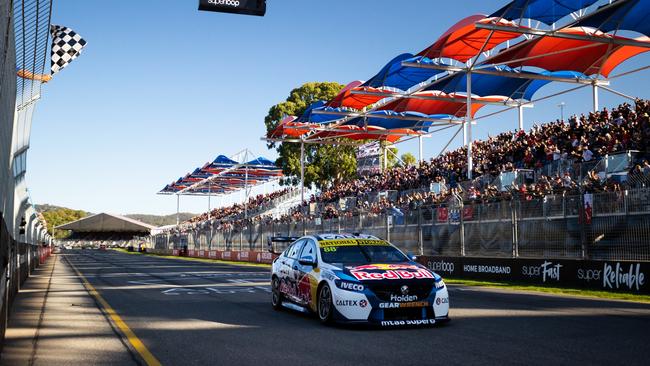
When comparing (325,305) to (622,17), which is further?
(622,17)

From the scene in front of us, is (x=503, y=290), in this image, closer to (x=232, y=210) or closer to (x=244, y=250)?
(x=244, y=250)

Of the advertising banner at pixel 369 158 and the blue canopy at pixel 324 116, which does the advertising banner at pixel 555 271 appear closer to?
the blue canopy at pixel 324 116

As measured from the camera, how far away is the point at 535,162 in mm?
28938

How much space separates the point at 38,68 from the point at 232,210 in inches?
2866

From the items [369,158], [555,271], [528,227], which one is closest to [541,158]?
[528,227]

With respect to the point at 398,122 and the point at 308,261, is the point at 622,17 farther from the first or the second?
the point at 398,122

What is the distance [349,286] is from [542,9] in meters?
17.0

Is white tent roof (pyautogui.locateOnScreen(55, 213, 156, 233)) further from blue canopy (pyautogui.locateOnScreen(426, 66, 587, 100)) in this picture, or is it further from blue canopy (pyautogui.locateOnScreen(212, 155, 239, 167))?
blue canopy (pyautogui.locateOnScreen(426, 66, 587, 100))

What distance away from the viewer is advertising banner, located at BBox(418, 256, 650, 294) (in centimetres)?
1630

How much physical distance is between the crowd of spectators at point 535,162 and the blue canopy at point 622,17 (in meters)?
3.22

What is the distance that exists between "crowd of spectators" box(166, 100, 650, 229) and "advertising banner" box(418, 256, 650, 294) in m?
2.11

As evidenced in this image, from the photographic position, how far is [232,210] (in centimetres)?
8481

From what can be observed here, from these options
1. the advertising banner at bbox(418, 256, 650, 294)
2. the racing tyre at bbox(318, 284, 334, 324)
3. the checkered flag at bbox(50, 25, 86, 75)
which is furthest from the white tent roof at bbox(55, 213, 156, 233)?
the racing tyre at bbox(318, 284, 334, 324)

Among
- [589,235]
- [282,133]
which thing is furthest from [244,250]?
[589,235]
